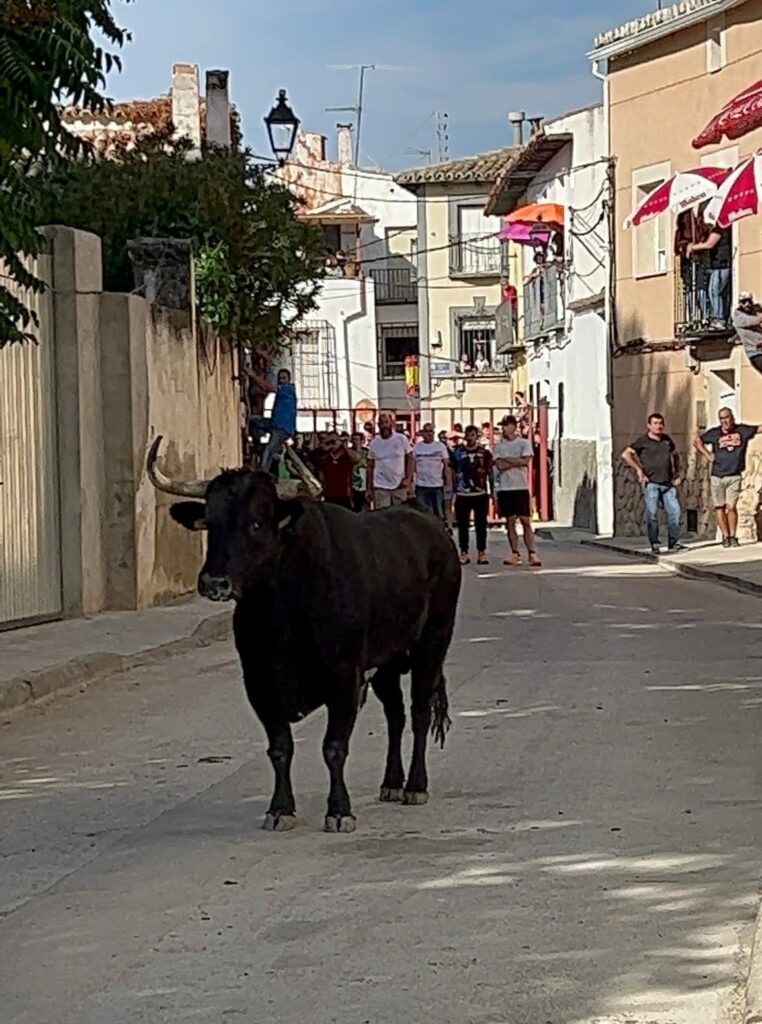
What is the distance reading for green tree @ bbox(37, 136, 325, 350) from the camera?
1905 cm

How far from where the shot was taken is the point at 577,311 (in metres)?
38.1

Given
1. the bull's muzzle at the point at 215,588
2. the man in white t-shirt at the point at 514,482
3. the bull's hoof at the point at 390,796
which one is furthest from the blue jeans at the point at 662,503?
the bull's muzzle at the point at 215,588

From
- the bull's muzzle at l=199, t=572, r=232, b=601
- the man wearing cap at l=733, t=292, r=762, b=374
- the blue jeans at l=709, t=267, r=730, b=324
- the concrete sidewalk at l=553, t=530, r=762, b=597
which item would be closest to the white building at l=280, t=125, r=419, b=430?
the blue jeans at l=709, t=267, r=730, b=324

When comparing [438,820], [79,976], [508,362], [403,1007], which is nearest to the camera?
[403,1007]

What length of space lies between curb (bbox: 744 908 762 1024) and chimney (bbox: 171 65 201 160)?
96.2 feet

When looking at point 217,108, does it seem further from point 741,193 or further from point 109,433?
point 109,433

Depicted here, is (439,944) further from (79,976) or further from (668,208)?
(668,208)

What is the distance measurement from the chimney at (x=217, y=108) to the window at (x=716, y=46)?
8.24 m

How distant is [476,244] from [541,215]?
1796 centimetres

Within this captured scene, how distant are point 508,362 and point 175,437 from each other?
1484 inches

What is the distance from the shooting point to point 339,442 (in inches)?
966

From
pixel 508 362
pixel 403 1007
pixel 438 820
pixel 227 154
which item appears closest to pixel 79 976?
pixel 403 1007

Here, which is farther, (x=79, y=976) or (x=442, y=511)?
(x=442, y=511)

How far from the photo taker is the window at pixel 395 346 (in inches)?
2366
